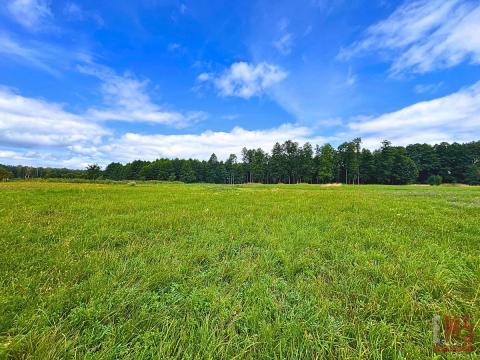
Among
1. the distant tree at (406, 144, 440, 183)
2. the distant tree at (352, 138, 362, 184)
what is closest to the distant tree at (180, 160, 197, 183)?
the distant tree at (352, 138, 362, 184)

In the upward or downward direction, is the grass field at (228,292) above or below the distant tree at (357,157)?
below

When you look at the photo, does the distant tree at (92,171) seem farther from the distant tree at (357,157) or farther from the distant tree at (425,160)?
the distant tree at (425,160)

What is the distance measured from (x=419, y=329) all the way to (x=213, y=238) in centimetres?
417

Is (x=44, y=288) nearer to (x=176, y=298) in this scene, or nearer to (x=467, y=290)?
(x=176, y=298)

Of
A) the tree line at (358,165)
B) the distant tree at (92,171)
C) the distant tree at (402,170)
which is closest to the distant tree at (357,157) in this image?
the tree line at (358,165)

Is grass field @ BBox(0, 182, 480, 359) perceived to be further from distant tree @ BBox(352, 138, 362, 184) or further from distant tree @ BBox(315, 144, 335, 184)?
distant tree @ BBox(352, 138, 362, 184)

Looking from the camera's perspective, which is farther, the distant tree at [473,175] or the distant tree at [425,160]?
the distant tree at [425,160]

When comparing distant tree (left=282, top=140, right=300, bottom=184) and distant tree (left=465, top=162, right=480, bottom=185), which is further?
distant tree (left=282, top=140, right=300, bottom=184)

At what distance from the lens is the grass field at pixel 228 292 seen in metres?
2.21

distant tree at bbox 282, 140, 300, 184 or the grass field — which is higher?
distant tree at bbox 282, 140, 300, 184

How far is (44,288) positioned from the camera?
2.96 m

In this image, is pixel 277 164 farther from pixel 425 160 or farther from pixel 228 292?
pixel 228 292

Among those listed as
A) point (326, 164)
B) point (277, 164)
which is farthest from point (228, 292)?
point (277, 164)

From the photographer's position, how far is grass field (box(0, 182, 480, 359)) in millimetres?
2209
